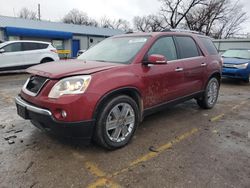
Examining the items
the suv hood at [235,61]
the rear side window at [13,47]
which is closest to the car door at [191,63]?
the suv hood at [235,61]

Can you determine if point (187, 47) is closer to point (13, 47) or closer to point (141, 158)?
point (141, 158)

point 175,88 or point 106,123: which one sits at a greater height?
point 175,88

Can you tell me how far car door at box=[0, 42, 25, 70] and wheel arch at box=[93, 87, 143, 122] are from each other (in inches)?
359

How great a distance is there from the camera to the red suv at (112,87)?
2682 mm

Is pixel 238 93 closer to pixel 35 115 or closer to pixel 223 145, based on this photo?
pixel 223 145

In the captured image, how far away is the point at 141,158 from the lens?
2.95m

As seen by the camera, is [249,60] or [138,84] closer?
[138,84]

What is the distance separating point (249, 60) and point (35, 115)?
9.65 metres

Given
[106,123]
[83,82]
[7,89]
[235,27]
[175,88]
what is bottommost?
[7,89]

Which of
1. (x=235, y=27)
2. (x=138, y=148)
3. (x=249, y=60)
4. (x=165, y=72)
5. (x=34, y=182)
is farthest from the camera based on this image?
(x=235, y=27)

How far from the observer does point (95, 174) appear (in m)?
2.57

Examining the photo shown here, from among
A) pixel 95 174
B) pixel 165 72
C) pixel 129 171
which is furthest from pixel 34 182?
pixel 165 72

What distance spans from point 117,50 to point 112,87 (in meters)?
1.16

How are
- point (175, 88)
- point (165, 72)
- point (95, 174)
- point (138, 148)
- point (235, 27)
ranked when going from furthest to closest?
point (235, 27) < point (175, 88) < point (165, 72) < point (138, 148) < point (95, 174)
